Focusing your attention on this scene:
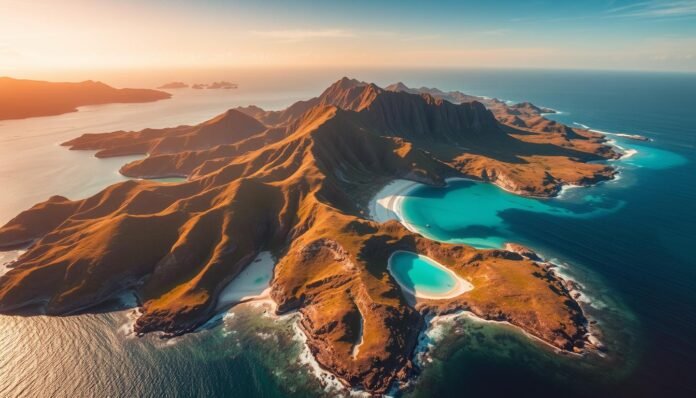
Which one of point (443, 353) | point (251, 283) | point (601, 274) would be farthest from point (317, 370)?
point (601, 274)

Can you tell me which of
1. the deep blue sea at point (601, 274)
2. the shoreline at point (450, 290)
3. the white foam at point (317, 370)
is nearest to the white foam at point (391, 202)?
the deep blue sea at point (601, 274)

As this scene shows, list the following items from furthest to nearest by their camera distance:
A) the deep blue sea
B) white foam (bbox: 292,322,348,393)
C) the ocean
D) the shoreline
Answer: the shoreline → white foam (bbox: 292,322,348,393) → the deep blue sea → the ocean

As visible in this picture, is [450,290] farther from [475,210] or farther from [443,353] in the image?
[475,210]

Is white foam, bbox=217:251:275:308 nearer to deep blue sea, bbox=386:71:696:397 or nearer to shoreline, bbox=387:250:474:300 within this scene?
shoreline, bbox=387:250:474:300

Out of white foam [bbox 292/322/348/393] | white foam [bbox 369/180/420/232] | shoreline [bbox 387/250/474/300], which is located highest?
white foam [bbox 369/180/420/232]

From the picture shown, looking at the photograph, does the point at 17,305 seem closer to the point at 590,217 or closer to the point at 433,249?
the point at 433,249

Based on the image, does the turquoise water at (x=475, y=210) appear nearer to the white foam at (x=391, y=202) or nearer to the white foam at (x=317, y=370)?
the white foam at (x=391, y=202)

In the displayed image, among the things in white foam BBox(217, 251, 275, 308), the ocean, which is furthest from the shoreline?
white foam BBox(217, 251, 275, 308)

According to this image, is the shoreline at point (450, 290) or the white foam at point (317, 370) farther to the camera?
the shoreline at point (450, 290)

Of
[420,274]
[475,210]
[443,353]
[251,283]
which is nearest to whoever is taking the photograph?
[443,353]

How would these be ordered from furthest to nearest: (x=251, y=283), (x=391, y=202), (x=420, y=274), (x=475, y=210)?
(x=391, y=202) < (x=475, y=210) < (x=251, y=283) < (x=420, y=274)
